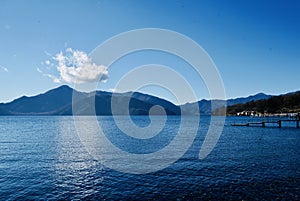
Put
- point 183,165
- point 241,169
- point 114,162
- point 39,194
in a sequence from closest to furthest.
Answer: point 39,194, point 241,169, point 183,165, point 114,162

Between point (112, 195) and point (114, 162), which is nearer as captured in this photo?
point (112, 195)

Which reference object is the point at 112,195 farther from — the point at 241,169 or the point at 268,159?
the point at 268,159

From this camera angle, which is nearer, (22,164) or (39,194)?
(39,194)

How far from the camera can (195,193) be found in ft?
78.1

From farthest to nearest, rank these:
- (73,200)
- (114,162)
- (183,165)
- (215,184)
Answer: (114,162)
(183,165)
(215,184)
(73,200)

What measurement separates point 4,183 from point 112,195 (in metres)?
13.8

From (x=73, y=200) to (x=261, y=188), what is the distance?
1884 cm

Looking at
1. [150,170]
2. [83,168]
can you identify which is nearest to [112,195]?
[150,170]

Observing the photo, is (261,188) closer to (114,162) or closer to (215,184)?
(215,184)

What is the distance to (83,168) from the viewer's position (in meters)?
35.7

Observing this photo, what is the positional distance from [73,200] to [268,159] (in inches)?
1283

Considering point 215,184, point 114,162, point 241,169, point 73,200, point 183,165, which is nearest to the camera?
point 73,200

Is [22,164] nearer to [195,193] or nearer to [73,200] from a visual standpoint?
[73,200]

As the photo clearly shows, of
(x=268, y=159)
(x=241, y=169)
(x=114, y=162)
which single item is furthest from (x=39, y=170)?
(x=268, y=159)
